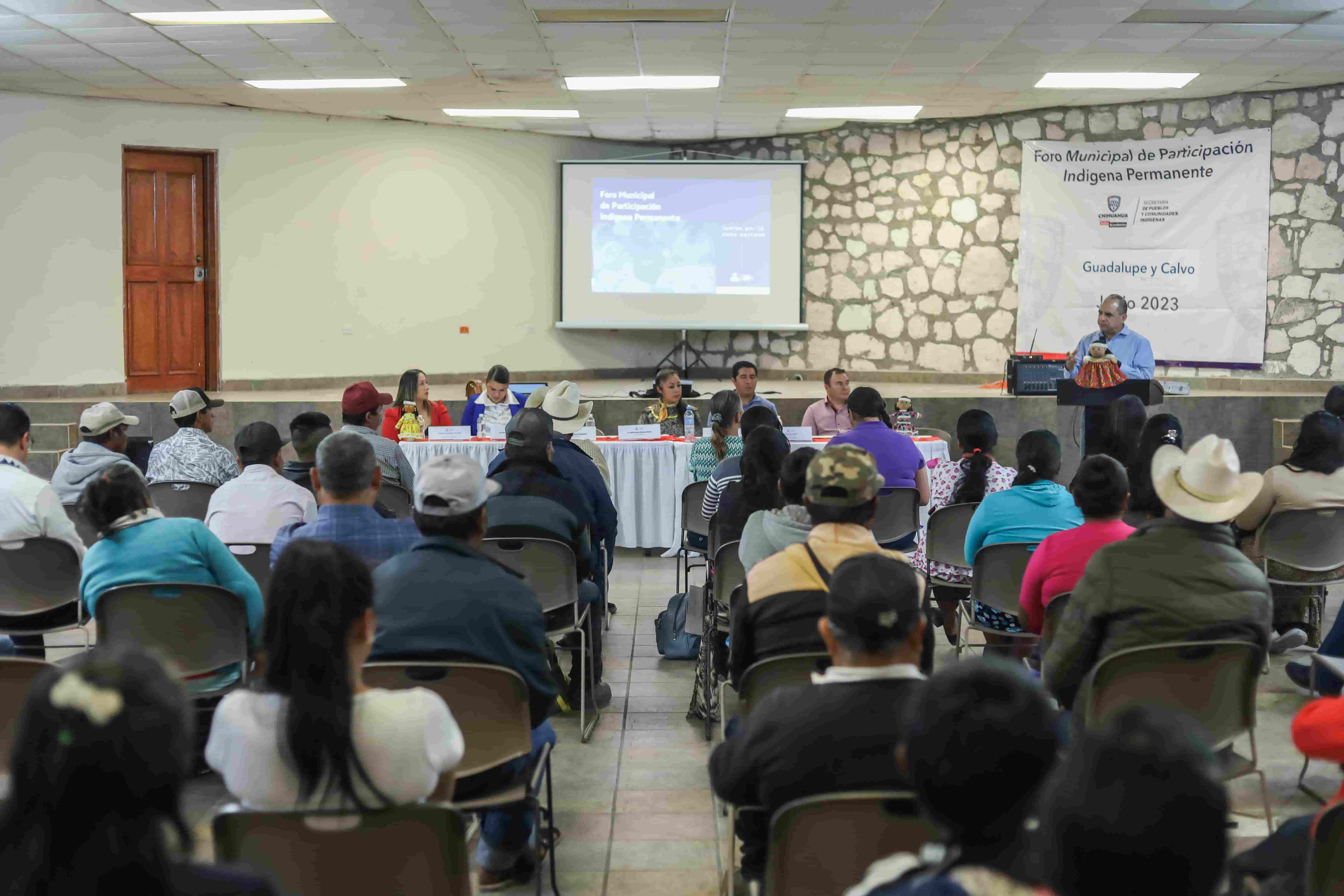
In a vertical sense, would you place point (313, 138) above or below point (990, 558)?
above

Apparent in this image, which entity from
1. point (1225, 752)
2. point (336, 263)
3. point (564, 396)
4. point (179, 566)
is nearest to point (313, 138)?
point (336, 263)

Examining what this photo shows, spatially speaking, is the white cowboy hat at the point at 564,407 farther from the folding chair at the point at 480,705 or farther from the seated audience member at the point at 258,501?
the folding chair at the point at 480,705

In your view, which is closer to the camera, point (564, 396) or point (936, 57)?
point (564, 396)

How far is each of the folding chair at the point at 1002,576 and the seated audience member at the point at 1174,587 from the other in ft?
3.14

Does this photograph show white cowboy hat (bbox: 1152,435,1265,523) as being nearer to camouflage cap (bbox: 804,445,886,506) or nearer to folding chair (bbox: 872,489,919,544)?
camouflage cap (bbox: 804,445,886,506)

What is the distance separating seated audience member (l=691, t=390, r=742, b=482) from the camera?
226 inches

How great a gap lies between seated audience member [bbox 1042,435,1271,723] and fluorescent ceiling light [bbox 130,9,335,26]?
6056 millimetres

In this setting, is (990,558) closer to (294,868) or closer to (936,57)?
(294,868)

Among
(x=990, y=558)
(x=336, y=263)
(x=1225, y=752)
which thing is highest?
(x=336, y=263)

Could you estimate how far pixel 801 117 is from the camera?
431 inches

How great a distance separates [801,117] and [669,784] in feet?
28.3

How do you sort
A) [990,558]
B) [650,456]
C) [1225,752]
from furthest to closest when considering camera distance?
1. [650,456]
2. [990,558]
3. [1225,752]

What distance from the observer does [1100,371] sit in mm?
6840

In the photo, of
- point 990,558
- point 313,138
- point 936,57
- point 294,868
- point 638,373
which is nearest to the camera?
point 294,868
